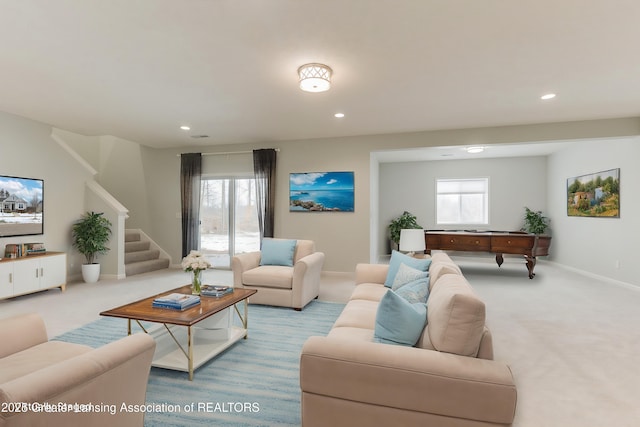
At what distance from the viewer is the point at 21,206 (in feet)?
15.5

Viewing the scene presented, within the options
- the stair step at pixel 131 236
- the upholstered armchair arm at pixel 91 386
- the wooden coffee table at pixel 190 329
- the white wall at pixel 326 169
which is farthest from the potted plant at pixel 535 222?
the stair step at pixel 131 236

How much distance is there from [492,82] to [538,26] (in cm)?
107

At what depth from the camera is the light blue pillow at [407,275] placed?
2.66 meters

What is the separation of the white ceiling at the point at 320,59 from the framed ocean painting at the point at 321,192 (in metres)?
1.35

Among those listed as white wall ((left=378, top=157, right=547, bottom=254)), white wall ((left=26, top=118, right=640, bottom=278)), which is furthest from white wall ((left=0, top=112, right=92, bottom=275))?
white wall ((left=378, top=157, right=547, bottom=254))

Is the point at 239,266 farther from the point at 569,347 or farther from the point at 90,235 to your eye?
the point at 569,347

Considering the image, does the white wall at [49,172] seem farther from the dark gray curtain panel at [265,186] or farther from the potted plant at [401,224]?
the potted plant at [401,224]

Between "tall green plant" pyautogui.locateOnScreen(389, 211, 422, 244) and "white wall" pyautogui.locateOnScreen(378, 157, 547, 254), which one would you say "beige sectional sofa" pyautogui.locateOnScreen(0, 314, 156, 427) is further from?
"white wall" pyautogui.locateOnScreen(378, 157, 547, 254)

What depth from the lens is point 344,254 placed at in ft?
19.8

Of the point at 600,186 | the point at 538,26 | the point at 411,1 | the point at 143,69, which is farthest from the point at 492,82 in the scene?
the point at 600,186

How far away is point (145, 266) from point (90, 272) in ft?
3.36

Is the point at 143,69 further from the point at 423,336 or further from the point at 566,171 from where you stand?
the point at 566,171

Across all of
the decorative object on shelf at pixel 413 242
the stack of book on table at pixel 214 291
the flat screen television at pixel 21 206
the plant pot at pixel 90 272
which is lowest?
the plant pot at pixel 90 272

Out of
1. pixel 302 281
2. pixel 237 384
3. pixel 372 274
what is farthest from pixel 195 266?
pixel 372 274
